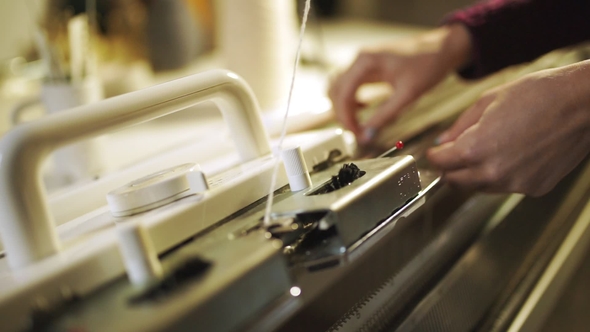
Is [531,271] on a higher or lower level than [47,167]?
lower

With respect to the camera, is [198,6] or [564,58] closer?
[564,58]

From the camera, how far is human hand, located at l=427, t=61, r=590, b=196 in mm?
440

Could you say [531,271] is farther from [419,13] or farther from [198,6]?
[419,13]

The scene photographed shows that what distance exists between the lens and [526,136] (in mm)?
442

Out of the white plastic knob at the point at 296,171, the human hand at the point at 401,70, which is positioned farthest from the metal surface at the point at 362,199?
the human hand at the point at 401,70

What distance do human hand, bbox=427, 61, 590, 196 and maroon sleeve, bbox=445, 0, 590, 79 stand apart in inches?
10.3

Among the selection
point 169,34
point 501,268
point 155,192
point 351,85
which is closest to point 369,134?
point 351,85

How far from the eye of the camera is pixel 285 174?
403 mm

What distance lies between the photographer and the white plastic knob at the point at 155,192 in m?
0.35

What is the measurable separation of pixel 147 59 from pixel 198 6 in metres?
0.19

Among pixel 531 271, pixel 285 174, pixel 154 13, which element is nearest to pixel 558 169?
pixel 531 271

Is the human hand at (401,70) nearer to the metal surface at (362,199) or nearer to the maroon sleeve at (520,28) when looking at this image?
the maroon sleeve at (520,28)

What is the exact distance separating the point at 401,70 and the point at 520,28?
18 centimetres

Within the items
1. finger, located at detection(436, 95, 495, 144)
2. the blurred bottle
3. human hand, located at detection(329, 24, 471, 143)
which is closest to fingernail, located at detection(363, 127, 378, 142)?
human hand, located at detection(329, 24, 471, 143)
